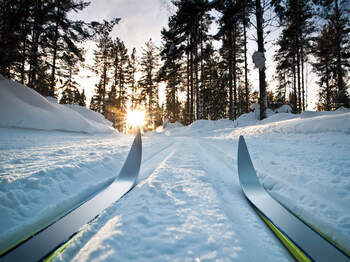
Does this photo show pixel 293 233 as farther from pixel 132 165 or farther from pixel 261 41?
pixel 261 41

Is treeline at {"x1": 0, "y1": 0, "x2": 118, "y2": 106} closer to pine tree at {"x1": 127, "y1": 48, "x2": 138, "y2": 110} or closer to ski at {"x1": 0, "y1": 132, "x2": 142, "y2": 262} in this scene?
ski at {"x1": 0, "y1": 132, "x2": 142, "y2": 262}

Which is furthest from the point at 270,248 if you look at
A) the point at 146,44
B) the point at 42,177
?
the point at 146,44

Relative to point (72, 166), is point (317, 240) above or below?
below

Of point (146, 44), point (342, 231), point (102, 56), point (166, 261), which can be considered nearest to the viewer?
point (166, 261)

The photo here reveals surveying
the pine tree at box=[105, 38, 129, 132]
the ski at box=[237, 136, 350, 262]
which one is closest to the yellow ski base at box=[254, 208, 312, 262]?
the ski at box=[237, 136, 350, 262]

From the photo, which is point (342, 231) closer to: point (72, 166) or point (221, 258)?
point (221, 258)

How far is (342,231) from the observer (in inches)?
35.0

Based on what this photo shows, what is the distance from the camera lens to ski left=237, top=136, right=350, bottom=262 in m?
0.73

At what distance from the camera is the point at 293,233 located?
0.88 metres

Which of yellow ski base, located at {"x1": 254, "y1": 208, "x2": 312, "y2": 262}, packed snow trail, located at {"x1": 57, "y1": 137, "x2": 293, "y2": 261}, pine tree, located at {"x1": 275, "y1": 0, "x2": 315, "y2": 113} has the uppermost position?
pine tree, located at {"x1": 275, "y1": 0, "x2": 315, "y2": 113}

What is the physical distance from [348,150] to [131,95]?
24.9m

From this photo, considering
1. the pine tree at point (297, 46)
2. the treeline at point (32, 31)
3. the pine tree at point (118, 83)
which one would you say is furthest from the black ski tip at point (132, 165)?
the pine tree at point (118, 83)

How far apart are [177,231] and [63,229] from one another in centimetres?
73

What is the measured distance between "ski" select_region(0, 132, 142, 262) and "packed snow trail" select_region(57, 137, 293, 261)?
0.09 metres
